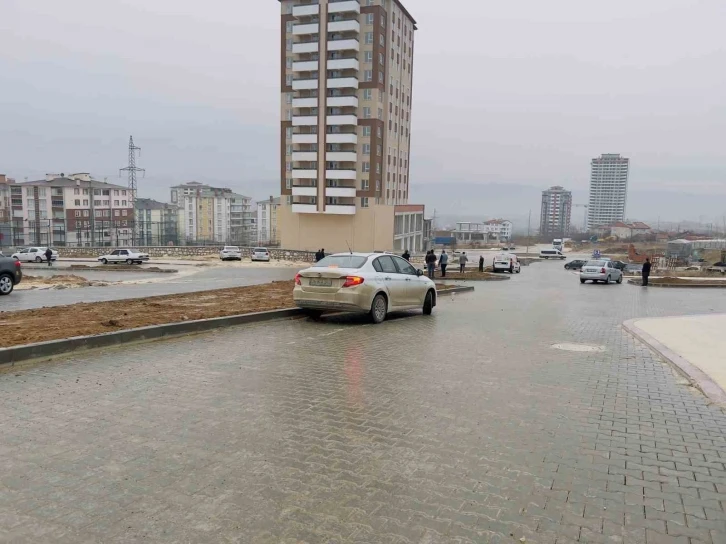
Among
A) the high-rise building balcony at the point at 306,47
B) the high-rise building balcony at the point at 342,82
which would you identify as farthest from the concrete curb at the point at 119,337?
the high-rise building balcony at the point at 306,47

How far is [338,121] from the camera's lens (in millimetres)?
69750

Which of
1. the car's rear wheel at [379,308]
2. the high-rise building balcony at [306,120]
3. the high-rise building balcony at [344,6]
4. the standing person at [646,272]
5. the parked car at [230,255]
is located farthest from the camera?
the high-rise building balcony at [306,120]

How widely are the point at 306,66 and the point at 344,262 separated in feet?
208

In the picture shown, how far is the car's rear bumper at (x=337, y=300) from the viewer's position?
11477mm

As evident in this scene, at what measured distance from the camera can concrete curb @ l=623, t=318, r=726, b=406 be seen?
679cm

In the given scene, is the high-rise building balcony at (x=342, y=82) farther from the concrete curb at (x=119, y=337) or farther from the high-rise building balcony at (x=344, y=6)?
the concrete curb at (x=119, y=337)

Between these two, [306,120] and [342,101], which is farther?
[306,120]

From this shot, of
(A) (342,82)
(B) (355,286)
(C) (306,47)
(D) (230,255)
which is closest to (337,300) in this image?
(B) (355,286)

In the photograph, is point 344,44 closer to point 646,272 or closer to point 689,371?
point 646,272

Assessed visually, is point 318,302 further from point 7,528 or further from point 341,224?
point 341,224

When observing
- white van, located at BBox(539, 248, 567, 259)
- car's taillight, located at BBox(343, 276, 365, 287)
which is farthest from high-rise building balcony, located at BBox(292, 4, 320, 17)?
car's taillight, located at BBox(343, 276, 365, 287)

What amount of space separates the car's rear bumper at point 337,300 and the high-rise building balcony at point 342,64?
204ft

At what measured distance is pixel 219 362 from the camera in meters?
7.88

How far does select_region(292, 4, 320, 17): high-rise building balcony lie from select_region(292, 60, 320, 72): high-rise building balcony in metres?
5.72
